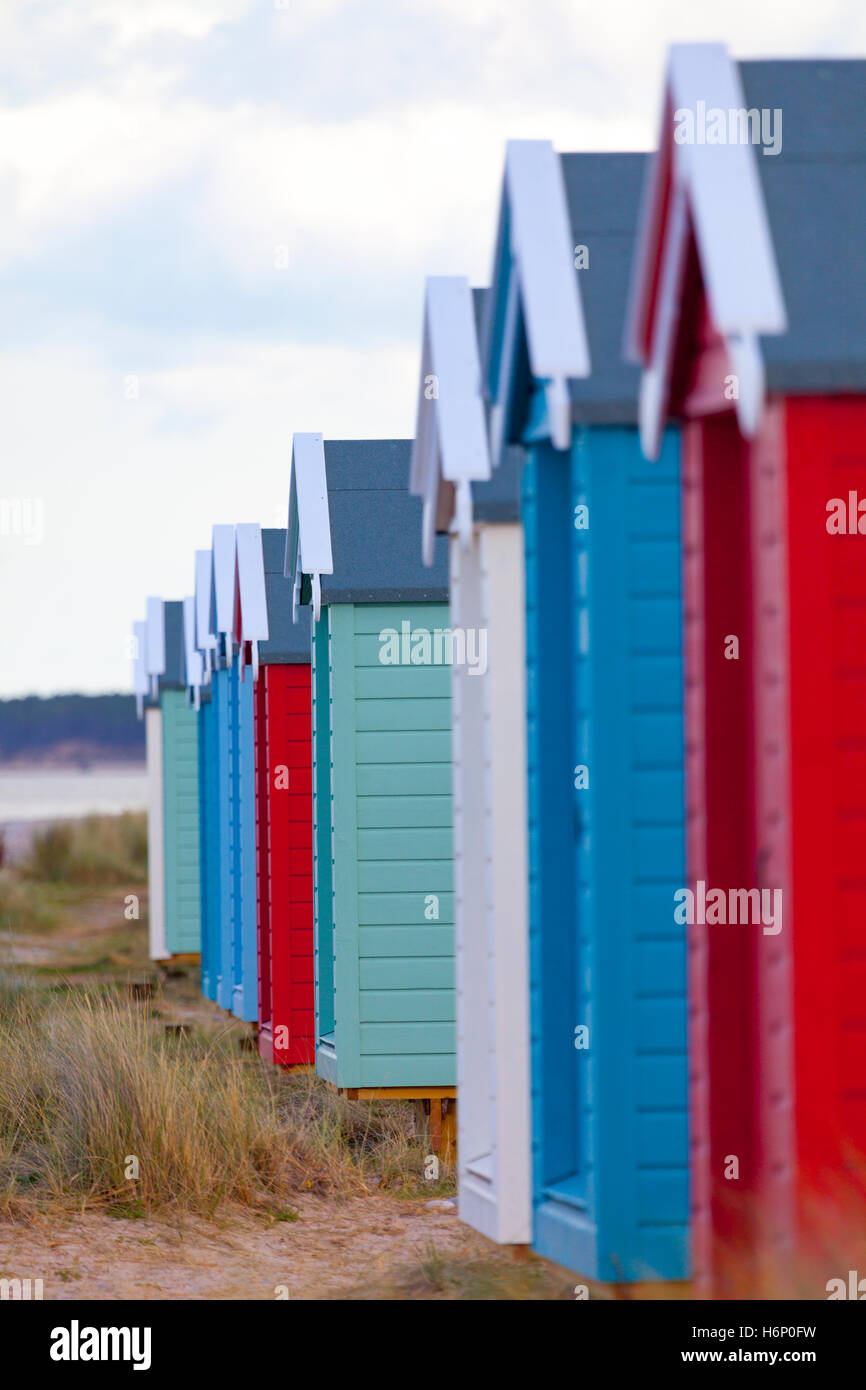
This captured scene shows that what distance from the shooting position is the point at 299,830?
12469 mm

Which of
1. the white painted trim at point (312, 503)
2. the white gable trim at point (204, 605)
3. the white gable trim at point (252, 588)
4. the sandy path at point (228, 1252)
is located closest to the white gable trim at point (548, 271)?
the sandy path at point (228, 1252)

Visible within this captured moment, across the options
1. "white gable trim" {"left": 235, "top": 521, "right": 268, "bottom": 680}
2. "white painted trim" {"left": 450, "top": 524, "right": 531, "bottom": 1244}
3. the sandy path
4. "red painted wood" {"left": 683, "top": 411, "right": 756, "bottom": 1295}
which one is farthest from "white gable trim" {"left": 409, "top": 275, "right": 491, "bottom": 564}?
"white gable trim" {"left": 235, "top": 521, "right": 268, "bottom": 680}

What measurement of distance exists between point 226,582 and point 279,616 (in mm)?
1407

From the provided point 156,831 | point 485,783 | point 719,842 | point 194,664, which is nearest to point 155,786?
point 156,831

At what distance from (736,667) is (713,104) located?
59.6 inches

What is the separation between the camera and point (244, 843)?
44.9 feet

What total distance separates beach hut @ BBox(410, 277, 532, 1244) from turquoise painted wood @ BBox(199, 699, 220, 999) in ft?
28.0

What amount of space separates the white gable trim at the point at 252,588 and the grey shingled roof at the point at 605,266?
6447 millimetres

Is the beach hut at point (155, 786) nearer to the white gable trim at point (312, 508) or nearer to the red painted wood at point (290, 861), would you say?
the red painted wood at point (290, 861)

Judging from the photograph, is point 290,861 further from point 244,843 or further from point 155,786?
point 155,786

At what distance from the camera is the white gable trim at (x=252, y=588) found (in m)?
13.0
